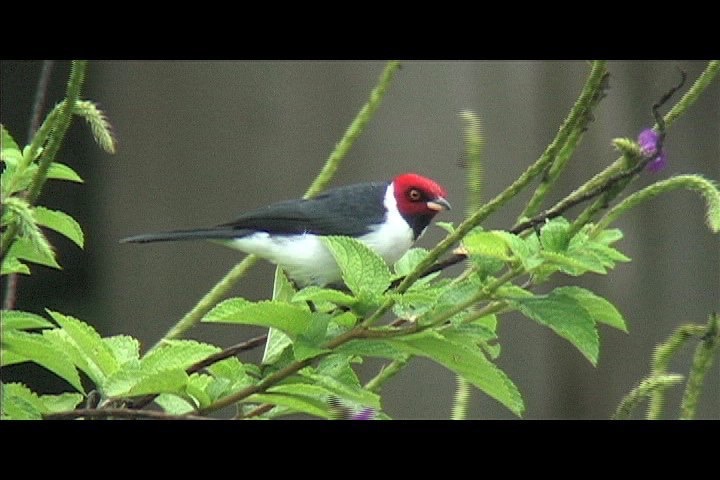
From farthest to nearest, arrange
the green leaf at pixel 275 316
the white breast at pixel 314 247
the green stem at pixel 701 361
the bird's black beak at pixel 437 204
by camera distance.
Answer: the bird's black beak at pixel 437 204 → the white breast at pixel 314 247 → the green stem at pixel 701 361 → the green leaf at pixel 275 316

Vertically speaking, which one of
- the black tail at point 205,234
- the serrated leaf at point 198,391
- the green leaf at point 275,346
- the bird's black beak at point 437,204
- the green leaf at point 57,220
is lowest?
the serrated leaf at point 198,391

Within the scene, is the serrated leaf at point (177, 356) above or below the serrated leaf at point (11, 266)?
below

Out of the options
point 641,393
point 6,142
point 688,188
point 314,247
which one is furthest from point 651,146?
point 314,247

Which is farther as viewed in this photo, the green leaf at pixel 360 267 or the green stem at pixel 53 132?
the green leaf at pixel 360 267

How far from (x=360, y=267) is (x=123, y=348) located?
15cm

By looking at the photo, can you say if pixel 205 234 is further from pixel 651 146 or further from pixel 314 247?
pixel 651 146

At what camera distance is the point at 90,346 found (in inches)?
23.6

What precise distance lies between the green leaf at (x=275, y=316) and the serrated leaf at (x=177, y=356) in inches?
1.3

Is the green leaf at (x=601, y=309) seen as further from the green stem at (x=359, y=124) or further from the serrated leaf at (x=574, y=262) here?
the green stem at (x=359, y=124)

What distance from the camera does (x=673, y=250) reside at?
2.03 meters

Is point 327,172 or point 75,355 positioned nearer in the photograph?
point 75,355

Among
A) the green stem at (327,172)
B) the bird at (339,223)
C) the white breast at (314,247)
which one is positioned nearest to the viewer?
the green stem at (327,172)

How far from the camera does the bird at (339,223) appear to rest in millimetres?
1403

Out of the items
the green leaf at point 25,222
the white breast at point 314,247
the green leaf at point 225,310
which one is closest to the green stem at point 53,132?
the green leaf at point 25,222
